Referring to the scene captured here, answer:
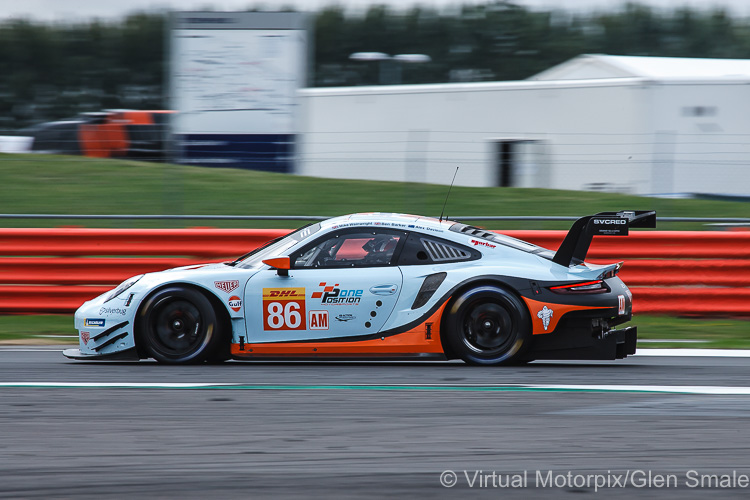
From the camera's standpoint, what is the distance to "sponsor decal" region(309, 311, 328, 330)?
717 centimetres

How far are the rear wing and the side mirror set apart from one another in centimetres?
198

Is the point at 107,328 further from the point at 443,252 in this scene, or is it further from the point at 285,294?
the point at 443,252

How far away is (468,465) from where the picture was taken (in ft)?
15.4

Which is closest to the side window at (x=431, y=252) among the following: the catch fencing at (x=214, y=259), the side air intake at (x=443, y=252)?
the side air intake at (x=443, y=252)

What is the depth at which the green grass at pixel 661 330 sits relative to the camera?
8.96 metres

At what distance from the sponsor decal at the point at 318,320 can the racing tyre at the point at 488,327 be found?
2.90 ft

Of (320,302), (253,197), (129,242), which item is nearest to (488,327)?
(320,302)

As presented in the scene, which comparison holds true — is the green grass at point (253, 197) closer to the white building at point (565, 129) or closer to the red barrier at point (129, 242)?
the white building at point (565, 129)

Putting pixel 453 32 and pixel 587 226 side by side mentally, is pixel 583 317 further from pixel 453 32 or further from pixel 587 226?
pixel 453 32

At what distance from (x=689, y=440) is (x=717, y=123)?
1306cm

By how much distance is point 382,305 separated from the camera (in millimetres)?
7156

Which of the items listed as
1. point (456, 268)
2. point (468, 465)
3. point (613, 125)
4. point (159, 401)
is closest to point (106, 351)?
point (159, 401)

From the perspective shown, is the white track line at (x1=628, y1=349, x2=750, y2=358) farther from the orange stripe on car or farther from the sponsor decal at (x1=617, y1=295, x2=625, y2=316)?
the orange stripe on car

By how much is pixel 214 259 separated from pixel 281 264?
332cm
